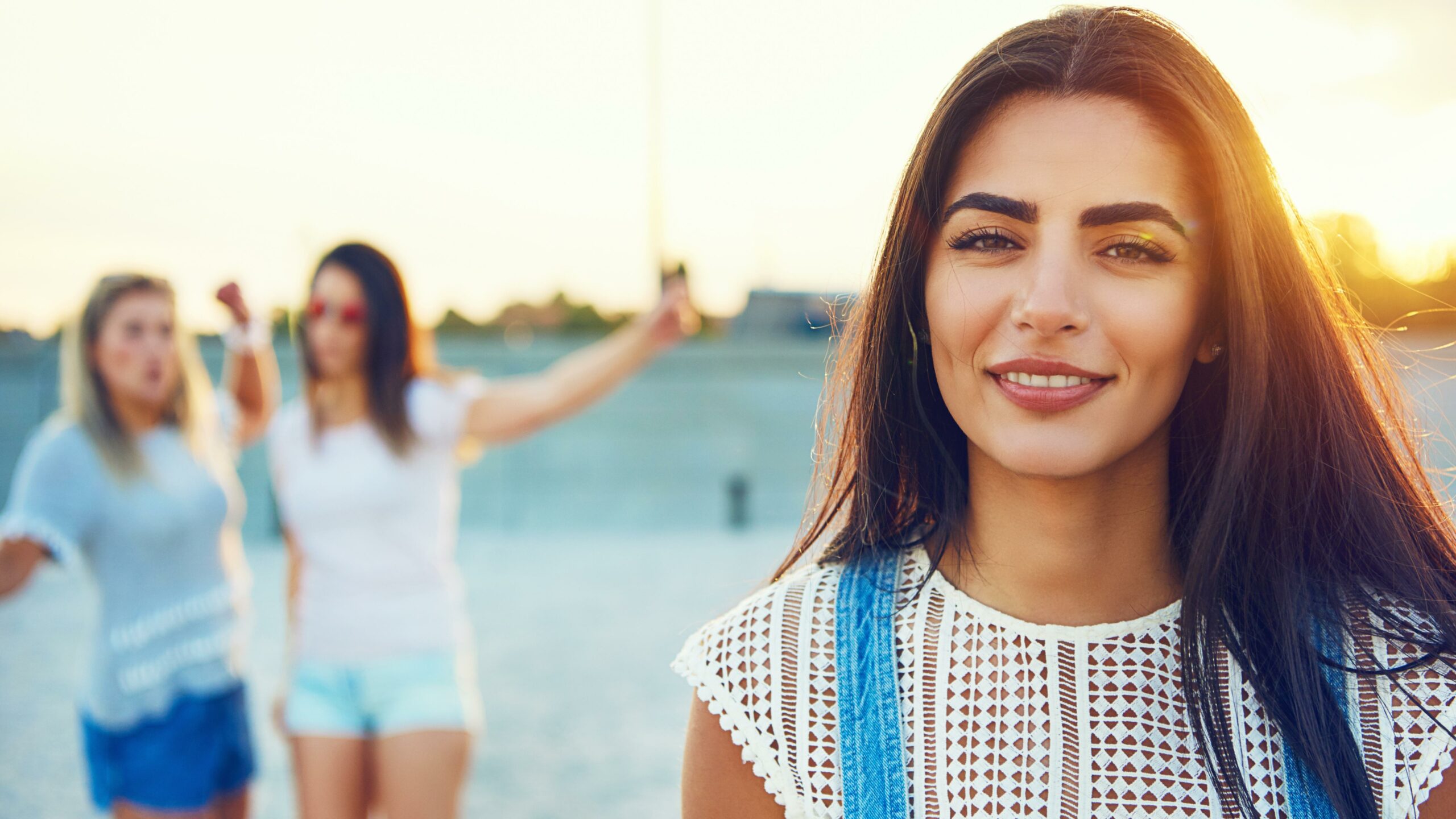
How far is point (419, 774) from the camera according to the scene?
2920 mm

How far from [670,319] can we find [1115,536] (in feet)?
8.42

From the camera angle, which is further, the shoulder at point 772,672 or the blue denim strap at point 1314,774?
the shoulder at point 772,672

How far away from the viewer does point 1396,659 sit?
1.42 meters

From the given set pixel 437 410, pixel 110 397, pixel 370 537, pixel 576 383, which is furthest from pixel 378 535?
pixel 110 397

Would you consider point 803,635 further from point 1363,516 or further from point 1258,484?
point 1363,516

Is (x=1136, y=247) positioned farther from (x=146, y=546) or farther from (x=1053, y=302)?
(x=146, y=546)

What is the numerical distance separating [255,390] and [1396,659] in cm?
390

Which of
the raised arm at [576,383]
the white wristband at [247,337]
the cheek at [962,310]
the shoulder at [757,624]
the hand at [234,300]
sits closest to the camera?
the cheek at [962,310]

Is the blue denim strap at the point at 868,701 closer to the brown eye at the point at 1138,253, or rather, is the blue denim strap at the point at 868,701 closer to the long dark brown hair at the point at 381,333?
the brown eye at the point at 1138,253

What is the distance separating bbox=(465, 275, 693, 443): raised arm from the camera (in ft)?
11.6

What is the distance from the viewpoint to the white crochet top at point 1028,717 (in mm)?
1392

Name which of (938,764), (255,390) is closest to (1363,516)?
(938,764)

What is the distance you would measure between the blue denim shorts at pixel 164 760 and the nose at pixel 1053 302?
2862mm

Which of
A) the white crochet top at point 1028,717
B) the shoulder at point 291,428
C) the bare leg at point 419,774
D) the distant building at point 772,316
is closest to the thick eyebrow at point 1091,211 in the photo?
the white crochet top at point 1028,717
